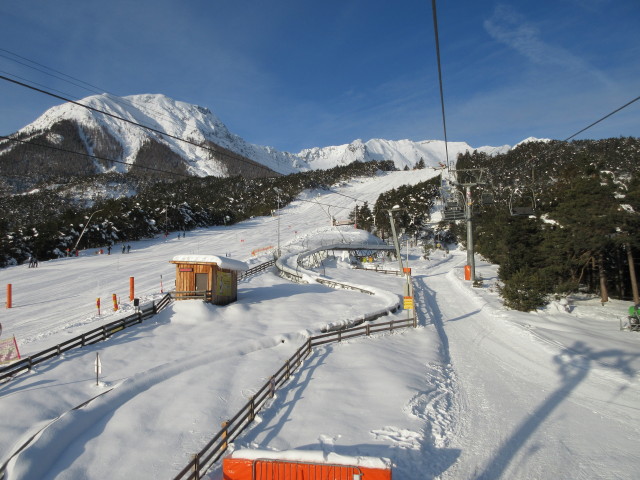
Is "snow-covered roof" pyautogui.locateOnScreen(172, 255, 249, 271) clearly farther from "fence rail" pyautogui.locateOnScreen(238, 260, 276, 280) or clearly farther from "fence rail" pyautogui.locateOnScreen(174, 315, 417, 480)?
"fence rail" pyautogui.locateOnScreen(238, 260, 276, 280)

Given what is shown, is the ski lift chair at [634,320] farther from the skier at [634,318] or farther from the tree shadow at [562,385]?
the tree shadow at [562,385]

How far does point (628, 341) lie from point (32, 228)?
62038 mm

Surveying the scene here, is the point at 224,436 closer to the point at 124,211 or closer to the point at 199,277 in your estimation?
the point at 199,277

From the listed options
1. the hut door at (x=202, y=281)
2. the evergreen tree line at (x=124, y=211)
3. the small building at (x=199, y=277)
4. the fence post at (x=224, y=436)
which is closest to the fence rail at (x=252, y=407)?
the fence post at (x=224, y=436)

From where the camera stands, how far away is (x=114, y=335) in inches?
710

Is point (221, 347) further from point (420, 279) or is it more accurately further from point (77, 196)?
point (77, 196)

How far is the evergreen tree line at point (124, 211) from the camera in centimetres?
4794

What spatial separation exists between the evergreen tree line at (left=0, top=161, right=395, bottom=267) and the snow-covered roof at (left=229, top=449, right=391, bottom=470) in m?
49.5

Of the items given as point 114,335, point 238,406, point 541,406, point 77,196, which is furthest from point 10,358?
point 77,196

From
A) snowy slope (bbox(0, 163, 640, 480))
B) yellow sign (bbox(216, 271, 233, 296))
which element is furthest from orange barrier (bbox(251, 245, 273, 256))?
yellow sign (bbox(216, 271, 233, 296))

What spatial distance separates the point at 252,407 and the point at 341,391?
11.6ft

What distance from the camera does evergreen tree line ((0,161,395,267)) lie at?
4794 centimetres

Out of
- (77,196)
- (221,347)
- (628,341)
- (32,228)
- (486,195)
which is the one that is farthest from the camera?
(77,196)

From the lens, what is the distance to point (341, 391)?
12977 mm
